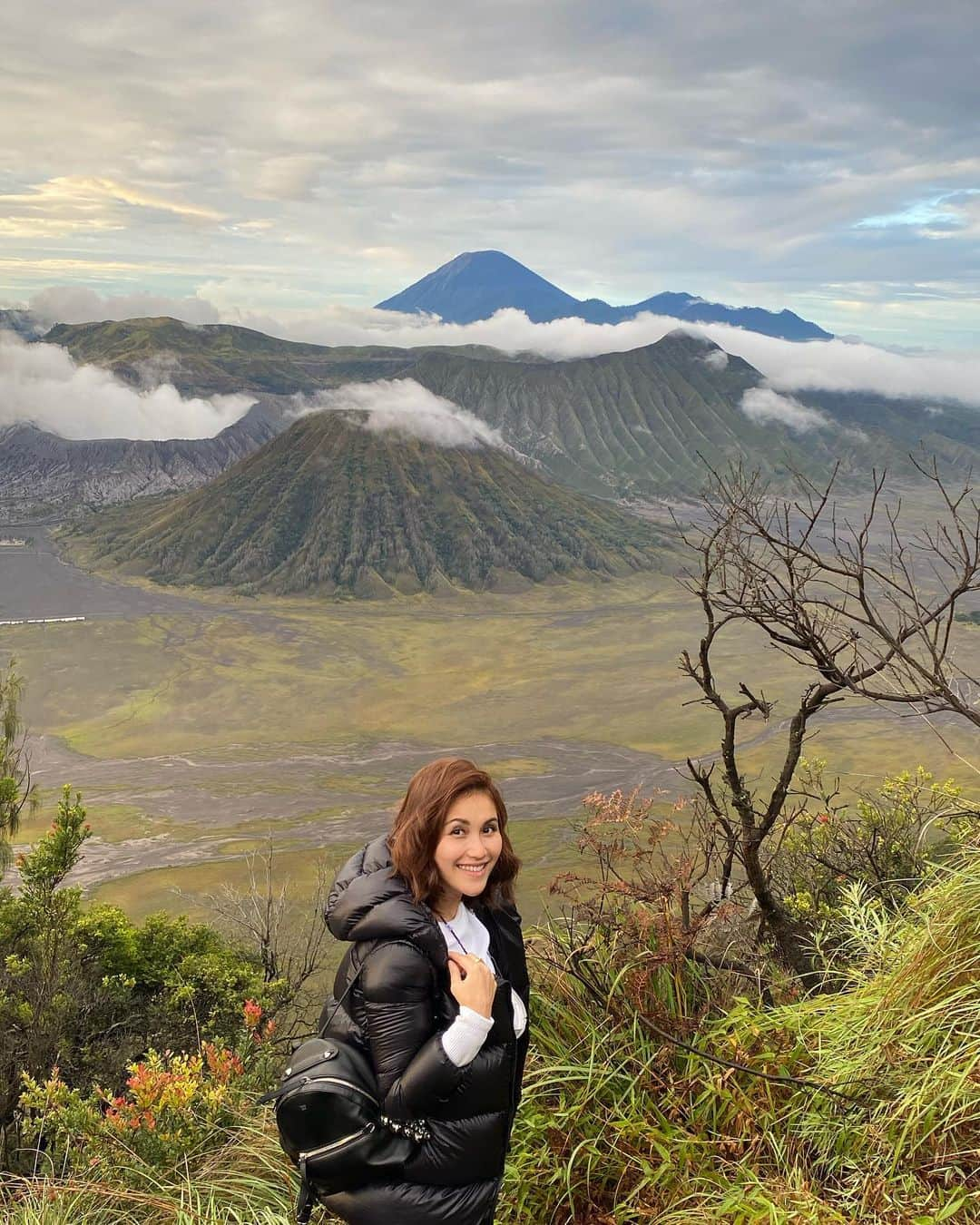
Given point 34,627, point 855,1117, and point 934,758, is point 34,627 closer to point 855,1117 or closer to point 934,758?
point 934,758

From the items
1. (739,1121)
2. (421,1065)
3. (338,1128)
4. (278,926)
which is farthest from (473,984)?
(278,926)

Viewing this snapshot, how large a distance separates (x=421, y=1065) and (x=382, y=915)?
40 cm

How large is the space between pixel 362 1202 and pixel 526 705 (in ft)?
326

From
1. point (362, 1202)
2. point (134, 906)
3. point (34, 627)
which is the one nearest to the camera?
point (362, 1202)

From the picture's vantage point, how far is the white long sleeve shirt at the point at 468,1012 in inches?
101

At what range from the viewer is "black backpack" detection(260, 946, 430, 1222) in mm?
2562

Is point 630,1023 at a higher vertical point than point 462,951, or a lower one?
lower

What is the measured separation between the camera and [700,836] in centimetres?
593

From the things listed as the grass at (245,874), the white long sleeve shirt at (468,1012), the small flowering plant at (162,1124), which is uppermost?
Answer: the white long sleeve shirt at (468,1012)

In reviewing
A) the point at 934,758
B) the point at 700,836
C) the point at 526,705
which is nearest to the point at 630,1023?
the point at 700,836

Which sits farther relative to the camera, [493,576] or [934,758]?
[493,576]

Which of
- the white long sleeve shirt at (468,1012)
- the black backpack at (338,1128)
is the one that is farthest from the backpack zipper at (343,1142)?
the white long sleeve shirt at (468,1012)

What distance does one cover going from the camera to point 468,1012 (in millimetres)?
2600

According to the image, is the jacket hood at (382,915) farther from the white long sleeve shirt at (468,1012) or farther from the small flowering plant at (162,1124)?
the small flowering plant at (162,1124)
